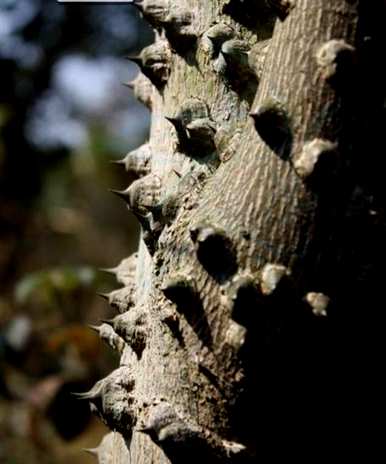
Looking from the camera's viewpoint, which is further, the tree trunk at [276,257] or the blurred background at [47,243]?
the blurred background at [47,243]

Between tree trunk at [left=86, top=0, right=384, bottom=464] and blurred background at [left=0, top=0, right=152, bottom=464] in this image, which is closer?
tree trunk at [left=86, top=0, right=384, bottom=464]

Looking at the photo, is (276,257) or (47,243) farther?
(47,243)

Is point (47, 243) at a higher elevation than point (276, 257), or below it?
higher

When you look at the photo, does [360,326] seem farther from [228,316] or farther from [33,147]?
[33,147]

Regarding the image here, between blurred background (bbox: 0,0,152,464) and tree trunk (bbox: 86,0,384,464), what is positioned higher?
blurred background (bbox: 0,0,152,464)
